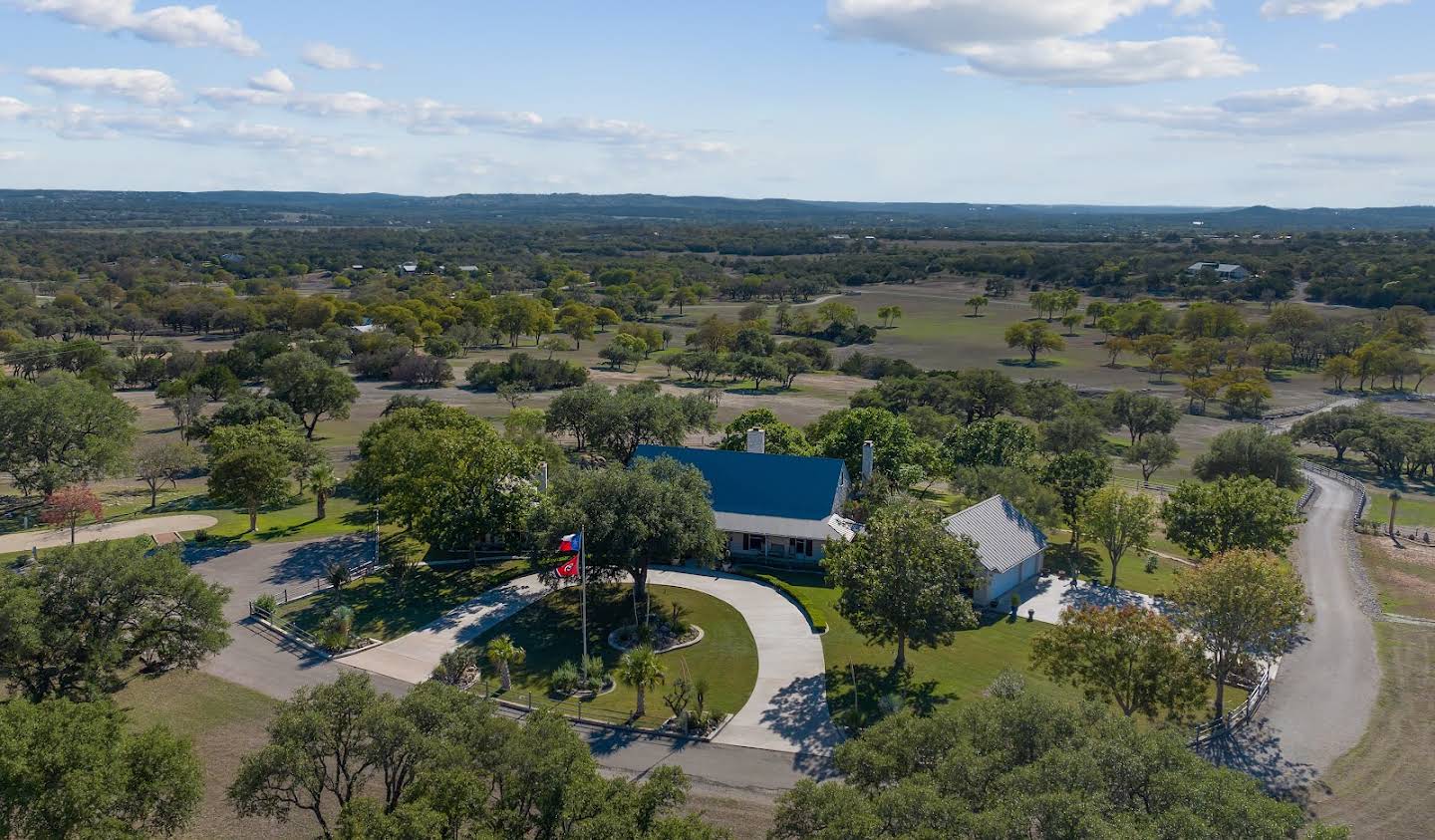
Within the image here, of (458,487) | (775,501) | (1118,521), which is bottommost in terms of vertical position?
(775,501)

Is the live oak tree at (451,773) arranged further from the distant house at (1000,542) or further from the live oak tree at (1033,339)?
the live oak tree at (1033,339)

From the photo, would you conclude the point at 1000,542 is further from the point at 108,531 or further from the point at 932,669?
the point at 108,531

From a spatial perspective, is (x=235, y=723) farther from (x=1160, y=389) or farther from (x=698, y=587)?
(x=1160, y=389)

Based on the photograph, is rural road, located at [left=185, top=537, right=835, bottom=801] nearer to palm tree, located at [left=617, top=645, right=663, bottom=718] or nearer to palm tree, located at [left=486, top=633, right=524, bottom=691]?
palm tree, located at [left=617, top=645, right=663, bottom=718]

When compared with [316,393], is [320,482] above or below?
below

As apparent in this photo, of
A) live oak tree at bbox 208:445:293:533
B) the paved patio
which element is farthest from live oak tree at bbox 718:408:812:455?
live oak tree at bbox 208:445:293:533

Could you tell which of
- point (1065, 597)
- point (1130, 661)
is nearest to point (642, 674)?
point (1130, 661)
